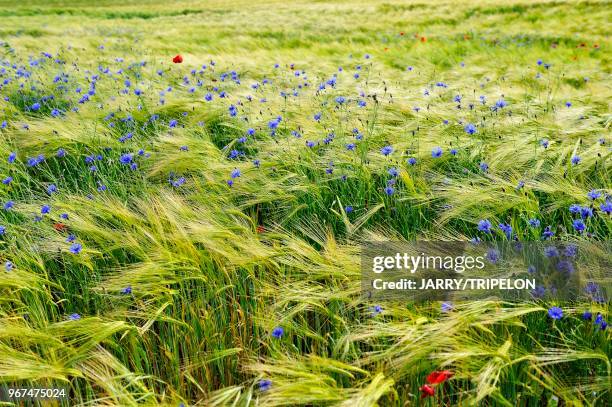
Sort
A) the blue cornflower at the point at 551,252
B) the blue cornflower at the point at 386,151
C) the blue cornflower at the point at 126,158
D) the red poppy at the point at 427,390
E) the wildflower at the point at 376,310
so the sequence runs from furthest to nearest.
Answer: the blue cornflower at the point at 126,158 → the blue cornflower at the point at 386,151 → the blue cornflower at the point at 551,252 → the wildflower at the point at 376,310 → the red poppy at the point at 427,390

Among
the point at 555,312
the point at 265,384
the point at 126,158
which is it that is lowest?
the point at 265,384

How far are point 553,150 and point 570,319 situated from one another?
1285 millimetres

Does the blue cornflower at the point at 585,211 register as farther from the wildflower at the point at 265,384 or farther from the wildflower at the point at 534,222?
the wildflower at the point at 265,384

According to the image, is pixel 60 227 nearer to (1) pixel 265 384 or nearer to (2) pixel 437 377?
(1) pixel 265 384

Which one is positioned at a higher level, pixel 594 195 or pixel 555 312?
pixel 594 195

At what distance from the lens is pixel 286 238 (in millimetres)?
1909

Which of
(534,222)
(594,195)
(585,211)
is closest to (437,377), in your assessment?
(534,222)

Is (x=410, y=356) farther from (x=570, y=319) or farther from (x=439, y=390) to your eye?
(x=570, y=319)

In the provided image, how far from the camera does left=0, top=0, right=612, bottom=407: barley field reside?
1.40 m

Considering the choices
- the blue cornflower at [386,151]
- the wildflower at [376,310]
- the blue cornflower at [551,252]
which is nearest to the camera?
the wildflower at [376,310]

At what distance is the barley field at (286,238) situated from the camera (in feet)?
4.59

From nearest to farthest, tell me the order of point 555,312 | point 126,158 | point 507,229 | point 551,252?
1. point 555,312
2. point 551,252
3. point 507,229
4. point 126,158

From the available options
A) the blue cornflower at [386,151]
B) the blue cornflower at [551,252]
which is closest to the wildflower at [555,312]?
the blue cornflower at [551,252]

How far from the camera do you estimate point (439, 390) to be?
1476 millimetres
